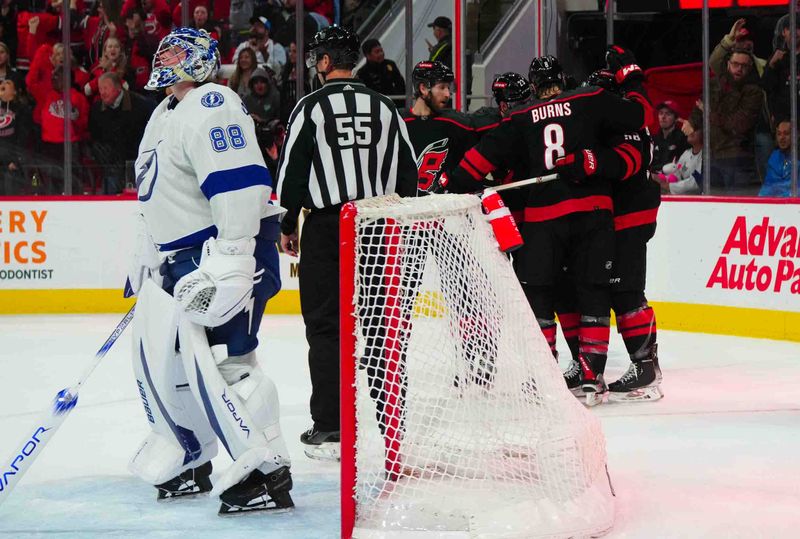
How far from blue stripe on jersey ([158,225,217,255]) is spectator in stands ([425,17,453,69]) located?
635cm

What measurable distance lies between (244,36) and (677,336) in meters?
3.93

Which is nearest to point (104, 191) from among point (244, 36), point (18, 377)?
point (244, 36)

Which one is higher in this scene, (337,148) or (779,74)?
(779,74)

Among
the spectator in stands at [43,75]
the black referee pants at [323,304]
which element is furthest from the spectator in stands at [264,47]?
the black referee pants at [323,304]

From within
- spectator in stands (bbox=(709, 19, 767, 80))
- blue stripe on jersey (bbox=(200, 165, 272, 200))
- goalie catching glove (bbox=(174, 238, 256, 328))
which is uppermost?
spectator in stands (bbox=(709, 19, 767, 80))

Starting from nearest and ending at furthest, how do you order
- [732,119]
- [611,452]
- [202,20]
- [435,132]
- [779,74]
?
[611,452] → [435,132] → [779,74] → [732,119] → [202,20]

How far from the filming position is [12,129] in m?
8.88

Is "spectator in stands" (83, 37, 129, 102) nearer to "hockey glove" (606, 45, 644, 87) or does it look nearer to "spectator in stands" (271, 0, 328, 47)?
"spectator in stands" (271, 0, 328, 47)

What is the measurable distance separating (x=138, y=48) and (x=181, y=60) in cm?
597

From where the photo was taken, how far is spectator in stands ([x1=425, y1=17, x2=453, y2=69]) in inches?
375

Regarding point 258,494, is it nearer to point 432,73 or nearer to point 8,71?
point 432,73

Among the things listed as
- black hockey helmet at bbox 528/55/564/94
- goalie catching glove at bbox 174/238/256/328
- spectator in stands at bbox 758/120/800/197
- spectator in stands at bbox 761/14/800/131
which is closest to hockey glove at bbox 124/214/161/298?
goalie catching glove at bbox 174/238/256/328

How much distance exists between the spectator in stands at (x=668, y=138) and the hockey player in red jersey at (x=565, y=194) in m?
3.37

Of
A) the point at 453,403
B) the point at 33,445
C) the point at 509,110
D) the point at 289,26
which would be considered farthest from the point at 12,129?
the point at 453,403
